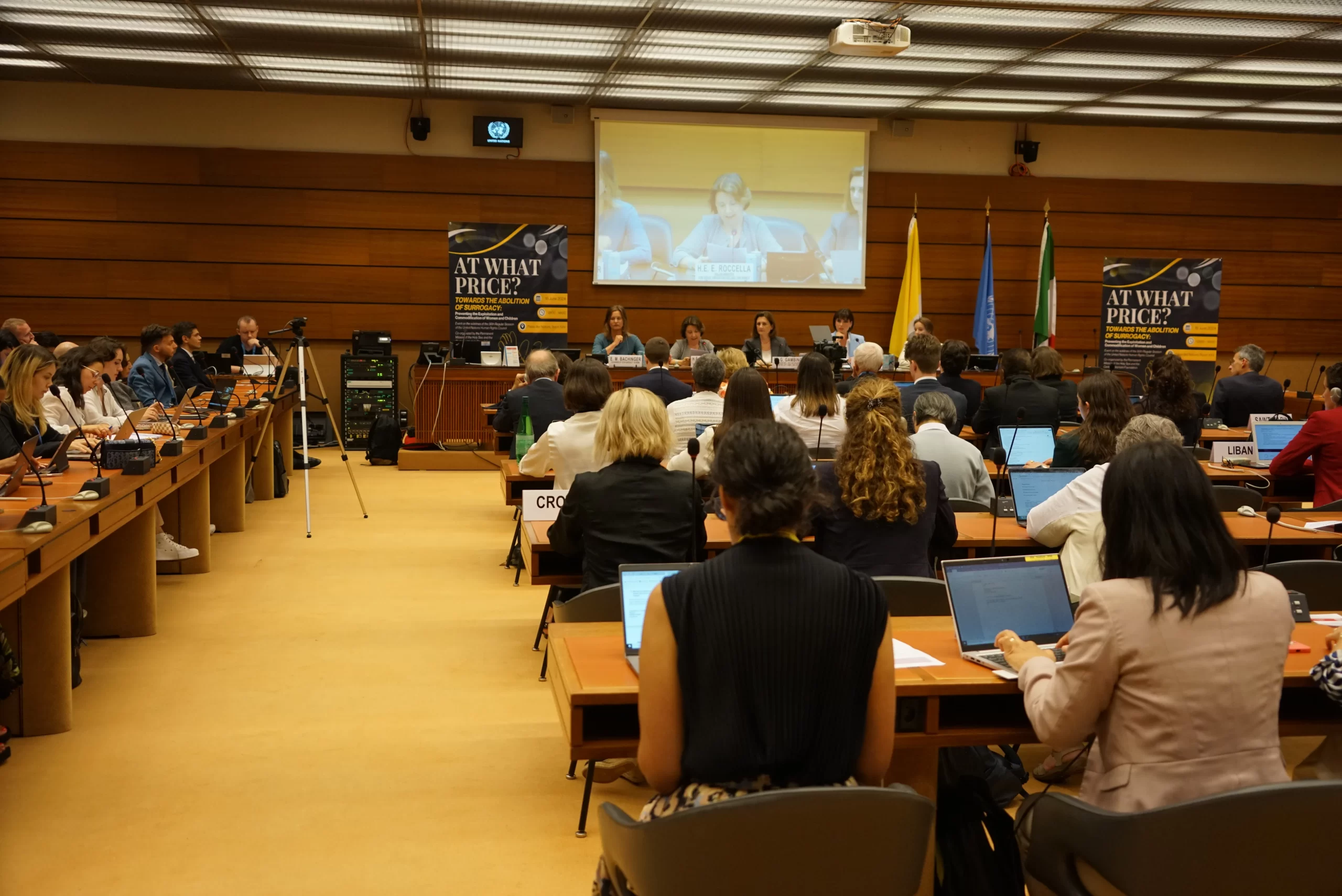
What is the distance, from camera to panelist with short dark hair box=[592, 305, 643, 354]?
417 inches

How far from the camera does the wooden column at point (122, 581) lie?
4.85 metres

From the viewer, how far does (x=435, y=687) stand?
4.37 meters

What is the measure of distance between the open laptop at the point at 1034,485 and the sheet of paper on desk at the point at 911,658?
190 centimetres

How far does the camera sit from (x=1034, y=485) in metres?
4.27

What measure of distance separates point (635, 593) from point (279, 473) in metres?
7.00

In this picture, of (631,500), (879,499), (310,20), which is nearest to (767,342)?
(310,20)

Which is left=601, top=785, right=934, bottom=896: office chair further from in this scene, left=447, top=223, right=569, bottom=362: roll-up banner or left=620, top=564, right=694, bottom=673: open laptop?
left=447, top=223, right=569, bottom=362: roll-up banner

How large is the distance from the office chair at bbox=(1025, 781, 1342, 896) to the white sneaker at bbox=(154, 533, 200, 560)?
17.5ft

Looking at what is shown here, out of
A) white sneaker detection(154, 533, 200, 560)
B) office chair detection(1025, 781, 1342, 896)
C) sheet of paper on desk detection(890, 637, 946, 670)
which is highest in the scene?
sheet of paper on desk detection(890, 637, 946, 670)

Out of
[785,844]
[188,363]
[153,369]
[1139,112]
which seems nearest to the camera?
[785,844]

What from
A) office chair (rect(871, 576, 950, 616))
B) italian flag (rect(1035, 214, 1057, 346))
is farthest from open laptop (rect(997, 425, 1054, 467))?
italian flag (rect(1035, 214, 1057, 346))

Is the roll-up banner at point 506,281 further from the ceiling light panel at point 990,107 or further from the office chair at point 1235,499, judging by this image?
the office chair at point 1235,499

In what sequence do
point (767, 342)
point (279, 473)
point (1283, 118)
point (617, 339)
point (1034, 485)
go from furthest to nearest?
1. point (1283, 118)
2. point (617, 339)
3. point (767, 342)
4. point (279, 473)
5. point (1034, 485)

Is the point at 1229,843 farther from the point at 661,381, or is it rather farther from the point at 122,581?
the point at 661,381
